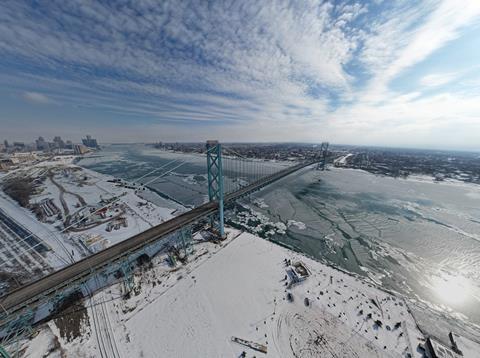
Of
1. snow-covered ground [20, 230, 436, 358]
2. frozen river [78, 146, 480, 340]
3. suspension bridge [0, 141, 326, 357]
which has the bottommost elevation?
frozen river [78, 146, 480, 340]

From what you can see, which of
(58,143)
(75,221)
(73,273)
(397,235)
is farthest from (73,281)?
(58,143)

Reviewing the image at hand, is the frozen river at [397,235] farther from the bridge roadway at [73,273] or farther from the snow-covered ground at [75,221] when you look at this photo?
the bridge roadway at [73,273]

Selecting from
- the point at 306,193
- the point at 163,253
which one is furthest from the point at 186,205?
the point at 306,193

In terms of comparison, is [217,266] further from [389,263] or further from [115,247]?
[389,263]

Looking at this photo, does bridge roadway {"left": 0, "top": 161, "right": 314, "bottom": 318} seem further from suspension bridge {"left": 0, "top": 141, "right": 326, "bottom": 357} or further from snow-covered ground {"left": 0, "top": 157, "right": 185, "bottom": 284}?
snow-covered ground {"left": 0, "top": 157, "right": 185, "bottom": 284}

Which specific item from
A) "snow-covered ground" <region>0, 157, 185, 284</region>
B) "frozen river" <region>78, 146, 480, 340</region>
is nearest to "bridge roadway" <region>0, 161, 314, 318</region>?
"snow-covered ground" <region>0, 157, 185, 284</region>

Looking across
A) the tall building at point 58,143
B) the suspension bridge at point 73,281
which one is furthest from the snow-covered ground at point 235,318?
the tall building at point 58,143
